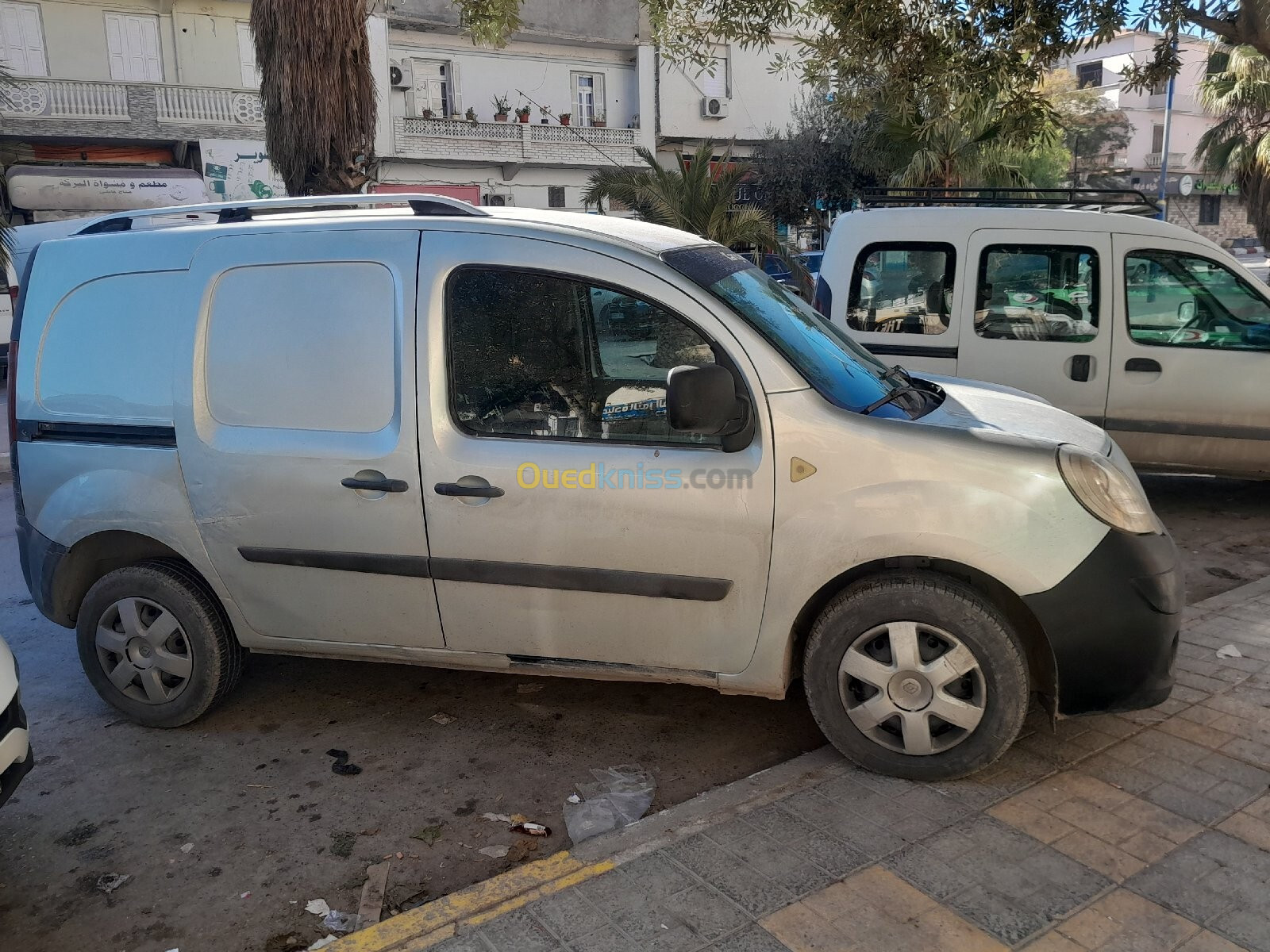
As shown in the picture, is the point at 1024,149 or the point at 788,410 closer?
the point at 788,410

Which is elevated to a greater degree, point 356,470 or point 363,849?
point 356,470

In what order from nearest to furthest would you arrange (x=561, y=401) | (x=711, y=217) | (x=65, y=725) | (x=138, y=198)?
(x=561, y=401), (x=65, y=725), (x=711, y=217), (x=138, y=198)

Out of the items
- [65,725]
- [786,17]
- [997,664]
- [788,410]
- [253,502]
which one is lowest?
[65,725]

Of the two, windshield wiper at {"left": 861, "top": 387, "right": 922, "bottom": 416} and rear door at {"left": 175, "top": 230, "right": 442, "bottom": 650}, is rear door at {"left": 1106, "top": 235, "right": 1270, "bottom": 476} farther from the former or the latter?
rear door at {"left": 175, "top": 230, "right": 442, "bottom": 650}

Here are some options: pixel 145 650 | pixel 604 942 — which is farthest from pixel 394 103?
pixel 604 942

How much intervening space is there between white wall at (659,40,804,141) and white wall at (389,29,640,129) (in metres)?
1.08

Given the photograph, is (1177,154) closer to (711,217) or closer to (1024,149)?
(711,217)

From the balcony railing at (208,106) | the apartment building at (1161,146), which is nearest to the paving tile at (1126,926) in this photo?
the balcony railing at (208,106)

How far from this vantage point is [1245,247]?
1870 inches

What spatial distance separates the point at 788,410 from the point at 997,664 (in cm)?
104

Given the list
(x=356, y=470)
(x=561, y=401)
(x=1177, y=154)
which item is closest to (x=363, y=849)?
(x=356, y=470)

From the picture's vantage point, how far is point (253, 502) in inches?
147

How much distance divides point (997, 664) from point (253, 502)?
105 inches

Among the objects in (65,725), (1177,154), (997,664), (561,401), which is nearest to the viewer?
(997,664)
